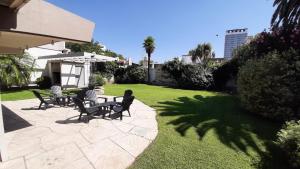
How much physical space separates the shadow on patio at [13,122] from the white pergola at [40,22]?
2388 mm

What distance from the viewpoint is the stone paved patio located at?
170 inches

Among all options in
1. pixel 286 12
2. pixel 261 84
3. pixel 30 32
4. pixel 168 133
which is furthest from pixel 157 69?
pixel 30 32

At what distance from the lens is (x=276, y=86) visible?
777 centimetres

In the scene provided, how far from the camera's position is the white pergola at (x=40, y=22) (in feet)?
12.0

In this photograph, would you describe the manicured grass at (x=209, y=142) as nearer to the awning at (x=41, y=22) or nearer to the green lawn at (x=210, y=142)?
the green lawn at (x=210, y=142)

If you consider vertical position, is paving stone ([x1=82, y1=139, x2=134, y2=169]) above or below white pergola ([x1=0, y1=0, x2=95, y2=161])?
below

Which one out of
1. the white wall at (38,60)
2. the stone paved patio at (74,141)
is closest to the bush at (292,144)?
the stone paved patio at (74,141)

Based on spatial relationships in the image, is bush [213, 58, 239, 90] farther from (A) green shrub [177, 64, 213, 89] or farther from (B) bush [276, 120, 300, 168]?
(B) bush [276, 120, 300, 168]

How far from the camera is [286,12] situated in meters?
12.4

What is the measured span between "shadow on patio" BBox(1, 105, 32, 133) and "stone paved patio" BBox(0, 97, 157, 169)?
0.04 m

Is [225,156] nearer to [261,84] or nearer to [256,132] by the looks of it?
[256,132]

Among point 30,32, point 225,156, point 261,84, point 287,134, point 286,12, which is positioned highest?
point 286,12

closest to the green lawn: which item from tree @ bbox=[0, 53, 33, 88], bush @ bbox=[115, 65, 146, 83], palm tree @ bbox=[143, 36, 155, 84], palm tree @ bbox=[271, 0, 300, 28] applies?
palm tree @ bbox=[271, 0, 300, 28]

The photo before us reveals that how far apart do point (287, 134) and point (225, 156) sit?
1.78 meters
